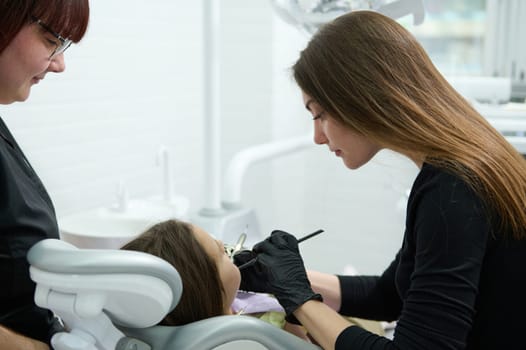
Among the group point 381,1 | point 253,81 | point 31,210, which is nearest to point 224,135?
point 253,81

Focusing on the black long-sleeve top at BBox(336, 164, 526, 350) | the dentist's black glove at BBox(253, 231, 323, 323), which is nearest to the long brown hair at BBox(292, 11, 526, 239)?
the black long-sleeve top at BBox(336, 164, 526, 350)

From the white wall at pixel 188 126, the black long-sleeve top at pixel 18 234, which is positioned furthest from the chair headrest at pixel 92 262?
the white wall at pixel 188 126

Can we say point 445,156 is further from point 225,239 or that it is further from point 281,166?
point 281,166

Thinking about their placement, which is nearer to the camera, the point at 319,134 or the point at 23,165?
the point at 23,165

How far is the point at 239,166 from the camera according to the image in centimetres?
195

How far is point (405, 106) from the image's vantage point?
46.7 inches

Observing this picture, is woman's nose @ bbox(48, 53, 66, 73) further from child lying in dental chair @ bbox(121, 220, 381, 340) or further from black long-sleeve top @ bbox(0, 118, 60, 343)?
child lying in dental chair @ bbox(121, 220, 381, 340)

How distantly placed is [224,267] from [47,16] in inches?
22.0

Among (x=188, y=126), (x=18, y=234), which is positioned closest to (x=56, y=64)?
(x=18, y=234)

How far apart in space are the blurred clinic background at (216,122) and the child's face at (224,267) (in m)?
0.62

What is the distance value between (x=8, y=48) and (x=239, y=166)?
0.95 m

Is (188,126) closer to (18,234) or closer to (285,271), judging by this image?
(285,271)

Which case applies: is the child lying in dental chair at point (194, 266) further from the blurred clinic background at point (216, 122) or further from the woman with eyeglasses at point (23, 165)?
the blurred clinic background at point (216, 122)

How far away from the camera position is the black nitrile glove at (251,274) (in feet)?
4.36
